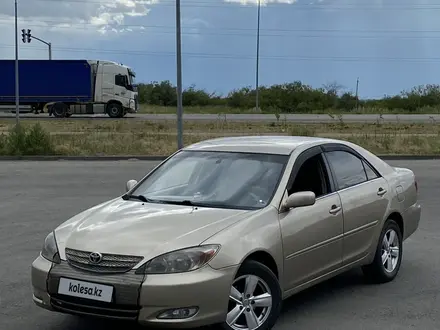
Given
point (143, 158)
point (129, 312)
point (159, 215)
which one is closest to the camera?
point (129, 312)

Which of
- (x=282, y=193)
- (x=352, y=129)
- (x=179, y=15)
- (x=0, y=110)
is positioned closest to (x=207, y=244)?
(x=282, y=193)

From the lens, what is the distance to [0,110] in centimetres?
4762

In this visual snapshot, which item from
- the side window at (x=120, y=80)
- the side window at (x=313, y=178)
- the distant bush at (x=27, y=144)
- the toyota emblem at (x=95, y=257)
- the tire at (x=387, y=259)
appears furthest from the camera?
the side window at (x=120, y=80)

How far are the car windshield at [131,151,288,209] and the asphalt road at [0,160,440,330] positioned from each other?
1.02 m

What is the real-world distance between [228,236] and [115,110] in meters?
42.5

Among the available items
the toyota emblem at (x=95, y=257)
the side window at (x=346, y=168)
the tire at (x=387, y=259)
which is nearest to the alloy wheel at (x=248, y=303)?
the toyota emblem at (x=95, y=257)

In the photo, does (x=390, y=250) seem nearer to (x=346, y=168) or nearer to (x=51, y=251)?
(x=346, y=168)

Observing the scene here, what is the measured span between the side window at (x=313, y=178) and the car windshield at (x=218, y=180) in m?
0.17

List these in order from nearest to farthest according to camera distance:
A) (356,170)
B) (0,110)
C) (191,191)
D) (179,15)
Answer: (191,191) < (356,170) < (179,15) < (0,110)

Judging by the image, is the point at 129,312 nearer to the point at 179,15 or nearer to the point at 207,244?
the point at 207,244

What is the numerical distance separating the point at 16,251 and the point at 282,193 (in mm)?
3948

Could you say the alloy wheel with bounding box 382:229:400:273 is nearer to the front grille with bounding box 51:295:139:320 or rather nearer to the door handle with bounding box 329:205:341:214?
the door handle with bounding box 329:205:341:214

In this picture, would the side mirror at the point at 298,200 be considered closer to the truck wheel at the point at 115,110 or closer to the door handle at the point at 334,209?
the door handle at the point at 334,209

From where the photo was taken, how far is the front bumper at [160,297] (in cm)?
435
